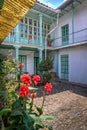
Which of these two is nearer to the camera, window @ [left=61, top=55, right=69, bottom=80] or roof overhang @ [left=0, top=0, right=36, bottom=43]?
roof overhang @ [left=0, top=0, right=36, bottom=43]

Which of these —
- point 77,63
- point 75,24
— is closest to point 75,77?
point 77,63

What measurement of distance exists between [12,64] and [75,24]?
37.1 feet

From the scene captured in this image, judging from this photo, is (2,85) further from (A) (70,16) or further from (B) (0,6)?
(A) (70,16)

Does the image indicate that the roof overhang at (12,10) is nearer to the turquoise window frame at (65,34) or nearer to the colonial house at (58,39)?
the colonial house at (58,39)

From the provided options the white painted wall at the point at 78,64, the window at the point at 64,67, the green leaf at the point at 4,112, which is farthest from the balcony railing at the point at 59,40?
the green leaf at the point at 4,112

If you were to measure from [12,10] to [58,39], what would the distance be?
Answer: 14827 mm

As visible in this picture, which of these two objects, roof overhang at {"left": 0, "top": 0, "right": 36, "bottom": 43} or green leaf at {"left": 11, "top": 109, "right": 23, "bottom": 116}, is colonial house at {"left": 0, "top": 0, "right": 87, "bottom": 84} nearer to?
roof overhang at {"left": 0, "top": 0, "right": 36, "bottom": 43}

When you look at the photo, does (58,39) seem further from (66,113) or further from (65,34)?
(66,113)

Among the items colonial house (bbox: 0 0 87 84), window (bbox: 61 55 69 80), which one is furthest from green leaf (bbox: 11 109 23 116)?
window (bbox: 61 55 69 80)

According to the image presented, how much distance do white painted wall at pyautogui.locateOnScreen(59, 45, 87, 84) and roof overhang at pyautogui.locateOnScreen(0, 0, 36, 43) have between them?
11235mm

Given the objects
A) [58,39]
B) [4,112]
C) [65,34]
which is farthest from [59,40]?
[4,112]

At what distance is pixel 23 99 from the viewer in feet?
12.9

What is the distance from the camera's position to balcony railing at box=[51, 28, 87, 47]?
594 inches

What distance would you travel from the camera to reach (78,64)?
51.8 ft
